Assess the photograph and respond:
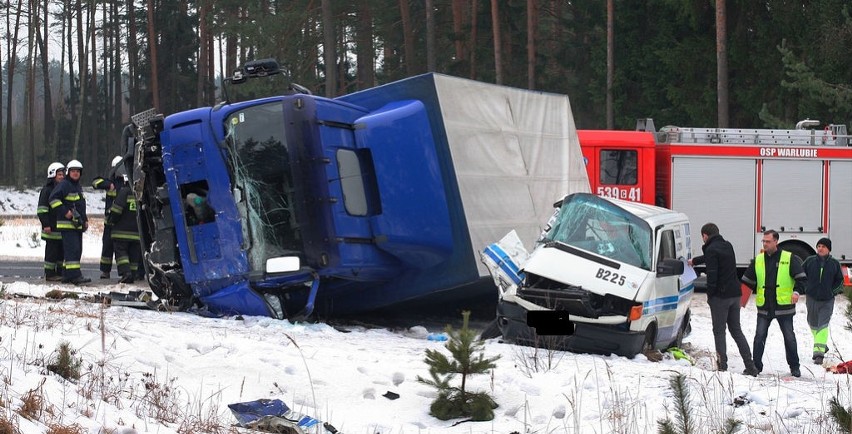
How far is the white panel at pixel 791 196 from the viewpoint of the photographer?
18.9m

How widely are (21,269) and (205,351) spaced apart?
38.5 feet

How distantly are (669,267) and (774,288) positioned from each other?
134 centimetres

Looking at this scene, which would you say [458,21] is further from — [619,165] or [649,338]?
[649,338]

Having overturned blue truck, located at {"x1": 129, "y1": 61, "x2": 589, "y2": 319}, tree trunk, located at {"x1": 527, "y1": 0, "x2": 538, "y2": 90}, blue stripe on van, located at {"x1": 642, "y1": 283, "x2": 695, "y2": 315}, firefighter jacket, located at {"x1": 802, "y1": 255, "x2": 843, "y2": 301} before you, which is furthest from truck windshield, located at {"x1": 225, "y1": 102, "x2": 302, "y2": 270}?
tree trunk, located at {"x1": 527, "y1": 0, "x2": 538, "y2": 90}

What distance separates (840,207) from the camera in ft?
62.3

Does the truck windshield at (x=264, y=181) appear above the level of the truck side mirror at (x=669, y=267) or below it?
above

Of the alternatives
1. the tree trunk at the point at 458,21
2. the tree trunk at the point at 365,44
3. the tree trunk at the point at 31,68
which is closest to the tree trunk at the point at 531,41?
the tree trunk at the point at 458,21

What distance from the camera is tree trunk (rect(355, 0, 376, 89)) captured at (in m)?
39.7

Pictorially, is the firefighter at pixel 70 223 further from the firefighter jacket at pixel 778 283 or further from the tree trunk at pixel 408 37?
the tree trunk at pixel 408 37

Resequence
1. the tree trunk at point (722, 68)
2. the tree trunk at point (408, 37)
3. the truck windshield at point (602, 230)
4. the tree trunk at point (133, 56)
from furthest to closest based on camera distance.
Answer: the tree trunk at point (133, 56), the tree trunk at point (408, 37), the tree trunk at point (722, 68), the truck windshield at point (602, 230)

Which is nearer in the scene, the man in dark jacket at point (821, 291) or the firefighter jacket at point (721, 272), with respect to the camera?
the firefighter jacket at point (721, 272)

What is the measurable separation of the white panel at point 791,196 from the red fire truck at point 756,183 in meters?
0.02

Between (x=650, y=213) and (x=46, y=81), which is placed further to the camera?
(x=46, y=81)

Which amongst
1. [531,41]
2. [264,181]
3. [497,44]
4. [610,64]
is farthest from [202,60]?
[264,181]
